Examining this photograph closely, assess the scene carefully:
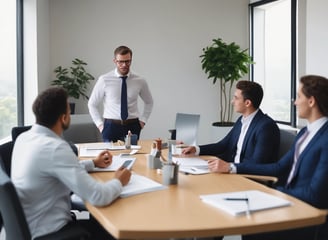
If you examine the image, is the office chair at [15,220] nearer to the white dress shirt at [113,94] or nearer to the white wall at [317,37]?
the white dress shirt at [113,94]

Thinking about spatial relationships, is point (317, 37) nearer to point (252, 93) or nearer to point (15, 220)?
point (252, 93)

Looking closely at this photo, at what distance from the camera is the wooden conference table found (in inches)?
56.3

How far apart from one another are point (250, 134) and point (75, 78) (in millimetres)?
3463

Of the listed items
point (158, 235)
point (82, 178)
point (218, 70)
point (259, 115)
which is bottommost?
point (158, 235)

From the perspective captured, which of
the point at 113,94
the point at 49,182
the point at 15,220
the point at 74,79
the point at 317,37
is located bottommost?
the point at 15,220

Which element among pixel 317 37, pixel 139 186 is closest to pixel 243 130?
pixel 139 186

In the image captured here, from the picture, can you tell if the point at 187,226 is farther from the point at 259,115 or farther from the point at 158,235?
the point at 259,115

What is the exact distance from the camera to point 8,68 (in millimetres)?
4457

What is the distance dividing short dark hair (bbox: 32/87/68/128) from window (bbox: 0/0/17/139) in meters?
2.47

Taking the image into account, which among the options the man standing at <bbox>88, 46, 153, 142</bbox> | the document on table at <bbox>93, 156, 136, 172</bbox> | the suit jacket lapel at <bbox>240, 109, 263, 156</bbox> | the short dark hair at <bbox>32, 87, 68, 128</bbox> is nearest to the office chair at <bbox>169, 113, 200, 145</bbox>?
the man standing at <bbox>88, 46, 153, 142</bbox>

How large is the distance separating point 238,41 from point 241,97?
148 inches

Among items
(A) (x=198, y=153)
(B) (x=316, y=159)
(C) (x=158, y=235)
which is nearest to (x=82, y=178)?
(C) (x=158, y=235)

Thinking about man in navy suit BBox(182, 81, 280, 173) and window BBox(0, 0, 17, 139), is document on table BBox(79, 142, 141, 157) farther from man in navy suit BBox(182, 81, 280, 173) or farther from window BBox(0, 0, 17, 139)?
window BBox(0, 0, 17, 139)

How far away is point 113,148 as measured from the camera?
125 inches
